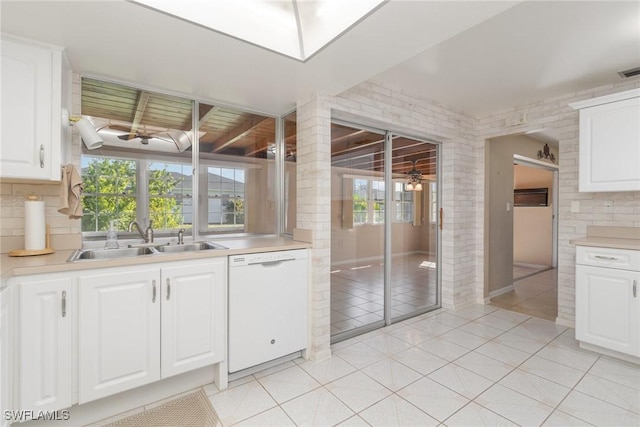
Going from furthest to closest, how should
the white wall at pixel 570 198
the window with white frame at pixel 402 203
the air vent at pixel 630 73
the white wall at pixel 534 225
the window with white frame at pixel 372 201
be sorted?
1. the white wall at pixel 534 225
2. the window with white frame at pixel 402 203
3. the window with white frame at pixel 372 201
4. the white wall at pixel 570 198
5. the air vent at pixel 630 73

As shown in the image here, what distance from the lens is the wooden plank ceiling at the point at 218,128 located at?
2.44m

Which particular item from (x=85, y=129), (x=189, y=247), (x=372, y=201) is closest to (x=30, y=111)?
(x=85, y=129)

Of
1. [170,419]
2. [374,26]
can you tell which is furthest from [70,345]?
[374,26]

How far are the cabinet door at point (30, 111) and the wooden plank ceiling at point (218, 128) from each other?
0.51 meters

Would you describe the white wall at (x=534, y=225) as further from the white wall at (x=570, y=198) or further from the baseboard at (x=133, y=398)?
the baseboard at (x=133, y=398)

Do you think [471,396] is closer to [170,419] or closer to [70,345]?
[170,419]

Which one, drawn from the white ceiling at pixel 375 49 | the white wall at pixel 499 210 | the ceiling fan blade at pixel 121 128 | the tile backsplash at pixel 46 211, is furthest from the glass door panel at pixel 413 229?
the tile backsplash at pixel 46 211

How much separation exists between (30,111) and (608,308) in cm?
439

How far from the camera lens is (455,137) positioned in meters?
3.76

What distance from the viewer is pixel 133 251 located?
2279 millimetres

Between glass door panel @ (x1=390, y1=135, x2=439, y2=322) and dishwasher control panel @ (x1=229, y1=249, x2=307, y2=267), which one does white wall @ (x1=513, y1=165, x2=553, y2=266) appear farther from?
dishwasher control panel @ (x1=229, y1=249, x2=307, y2=267)

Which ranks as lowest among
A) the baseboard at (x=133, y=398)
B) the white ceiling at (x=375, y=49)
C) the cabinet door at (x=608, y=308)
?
the baseboard at (x=133, y=398)

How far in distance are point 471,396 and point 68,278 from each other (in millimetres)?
2600

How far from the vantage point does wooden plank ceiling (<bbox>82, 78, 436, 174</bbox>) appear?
2.44 metres
